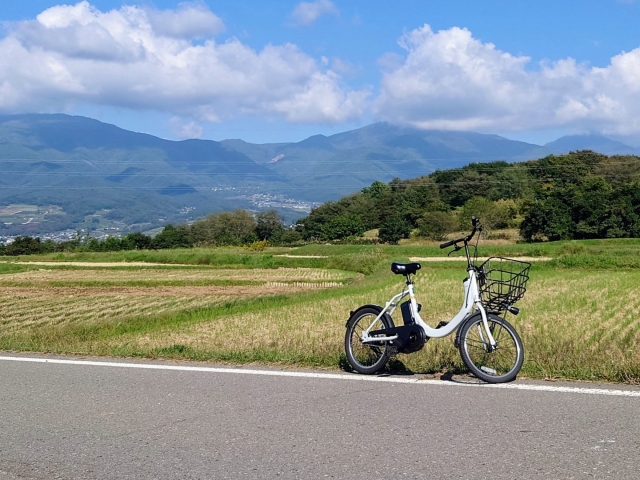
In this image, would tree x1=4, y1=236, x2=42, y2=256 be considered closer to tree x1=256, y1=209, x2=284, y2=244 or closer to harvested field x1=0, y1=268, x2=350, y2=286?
tree x1=256, y1=209, x2=284, y2=244

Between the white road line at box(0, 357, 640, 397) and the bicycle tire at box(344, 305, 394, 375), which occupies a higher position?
the bicycle tire at box(344, 305, 394, 375)

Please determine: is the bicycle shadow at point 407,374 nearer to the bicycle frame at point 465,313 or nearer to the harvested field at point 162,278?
the bicycle frame at point 465,313

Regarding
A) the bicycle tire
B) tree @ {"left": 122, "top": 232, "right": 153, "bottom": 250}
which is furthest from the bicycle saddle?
tree @ {"left": 122, "top": 232, "right": 153, "bottom": 250}

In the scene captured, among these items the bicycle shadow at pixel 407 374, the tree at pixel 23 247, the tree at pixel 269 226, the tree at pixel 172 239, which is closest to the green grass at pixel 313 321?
the bicycle shadow at pixel 407 374

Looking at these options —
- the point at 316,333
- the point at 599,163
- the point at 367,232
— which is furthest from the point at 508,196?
the point at 316,333

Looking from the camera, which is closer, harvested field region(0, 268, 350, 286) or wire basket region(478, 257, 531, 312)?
wire basket region(478, 257, 531, 312)

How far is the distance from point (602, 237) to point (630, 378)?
52544 mm

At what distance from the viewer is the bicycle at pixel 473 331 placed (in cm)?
596

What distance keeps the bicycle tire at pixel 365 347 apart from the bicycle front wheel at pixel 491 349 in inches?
30.9

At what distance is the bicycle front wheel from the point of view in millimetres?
5914

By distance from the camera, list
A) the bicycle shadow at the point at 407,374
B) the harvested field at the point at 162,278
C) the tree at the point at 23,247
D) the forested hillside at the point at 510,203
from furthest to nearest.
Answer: the tree at the point at 23,247 → the forested hillside at the point at 510,203 → the harvested field at the point at 162,278 → the bicycle shadow at the point at 407,374

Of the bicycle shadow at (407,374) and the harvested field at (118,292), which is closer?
the bicycle shadow at (407,374)

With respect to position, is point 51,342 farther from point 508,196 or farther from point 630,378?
point 508,196

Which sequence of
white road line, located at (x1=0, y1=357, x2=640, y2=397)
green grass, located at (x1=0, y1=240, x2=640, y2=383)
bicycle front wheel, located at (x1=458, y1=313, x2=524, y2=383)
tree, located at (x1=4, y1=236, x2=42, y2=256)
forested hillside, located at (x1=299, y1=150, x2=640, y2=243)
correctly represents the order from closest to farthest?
white road line, located at (x1=0, y1=357, x2=640, y2=397) < bicycle front wheel, located at (x1=458, y1=313, x2=524, y2=383) < green grass, located at (x1=0, y1=240, x2=640, y2=383) < forested hillside, located at (x1=299, y1=150, x2=640, y2=243) < tree, located at (x1=4, y1=236, x2=42, y2=256)
